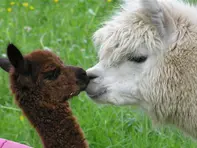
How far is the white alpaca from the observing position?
187 inches

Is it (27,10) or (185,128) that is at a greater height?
(185,128)

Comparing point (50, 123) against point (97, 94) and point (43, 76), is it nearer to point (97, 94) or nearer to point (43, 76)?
point (43, 76)

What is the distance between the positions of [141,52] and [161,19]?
26cm

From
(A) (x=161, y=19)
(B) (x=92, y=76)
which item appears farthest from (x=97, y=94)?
(A) (x=161, y=19)

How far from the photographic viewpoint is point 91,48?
7406mm

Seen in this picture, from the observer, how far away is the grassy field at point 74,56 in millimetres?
5797

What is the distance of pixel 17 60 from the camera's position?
434 centimetres

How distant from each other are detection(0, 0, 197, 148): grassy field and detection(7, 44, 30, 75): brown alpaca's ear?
1.09 metres

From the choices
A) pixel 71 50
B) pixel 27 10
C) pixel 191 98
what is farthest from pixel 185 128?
pixel 27 10

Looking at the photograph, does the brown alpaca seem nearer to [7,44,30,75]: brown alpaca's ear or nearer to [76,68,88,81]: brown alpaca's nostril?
[7,44,30,75]: brown alpaca's ear

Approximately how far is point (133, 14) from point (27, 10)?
4.05 m

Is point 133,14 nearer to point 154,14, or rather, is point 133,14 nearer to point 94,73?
point 154,14

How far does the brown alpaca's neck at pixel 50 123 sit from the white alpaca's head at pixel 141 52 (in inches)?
20.9

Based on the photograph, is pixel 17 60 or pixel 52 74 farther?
pixel 52 74
